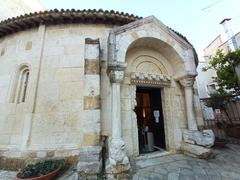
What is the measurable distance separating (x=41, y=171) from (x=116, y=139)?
1.88 metres

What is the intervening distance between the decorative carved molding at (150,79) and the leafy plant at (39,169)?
324cm

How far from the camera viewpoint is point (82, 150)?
3471mm

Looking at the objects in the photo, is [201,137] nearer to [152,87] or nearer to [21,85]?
[152,87]

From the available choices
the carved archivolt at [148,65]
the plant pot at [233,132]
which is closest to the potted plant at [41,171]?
the carved archivolt at [148,65]

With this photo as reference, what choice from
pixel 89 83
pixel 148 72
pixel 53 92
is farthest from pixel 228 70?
pixel 53 92

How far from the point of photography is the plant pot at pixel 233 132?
7.19 m

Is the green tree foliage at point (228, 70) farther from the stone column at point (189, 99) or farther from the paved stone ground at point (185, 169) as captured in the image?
the paved stone ground at point (185, 169)

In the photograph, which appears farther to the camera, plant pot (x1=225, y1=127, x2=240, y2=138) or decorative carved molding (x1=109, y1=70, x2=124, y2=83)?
plant pot (x1=225, y1=127, x2=240, y2=138)

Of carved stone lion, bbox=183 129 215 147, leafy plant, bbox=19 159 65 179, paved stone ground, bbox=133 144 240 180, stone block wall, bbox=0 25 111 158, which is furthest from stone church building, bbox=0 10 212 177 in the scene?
paved stone ground, bbox=133 144 240 180

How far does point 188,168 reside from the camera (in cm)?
369

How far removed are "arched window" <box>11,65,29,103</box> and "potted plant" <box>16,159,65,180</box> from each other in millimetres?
2548

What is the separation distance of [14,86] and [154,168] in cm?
531

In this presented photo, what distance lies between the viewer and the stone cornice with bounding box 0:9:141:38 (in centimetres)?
506

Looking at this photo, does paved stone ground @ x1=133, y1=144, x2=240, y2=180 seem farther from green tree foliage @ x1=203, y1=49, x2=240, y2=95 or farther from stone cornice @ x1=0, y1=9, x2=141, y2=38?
green tree foliage @ x1=203, y1=49, x2=240, y2=95
